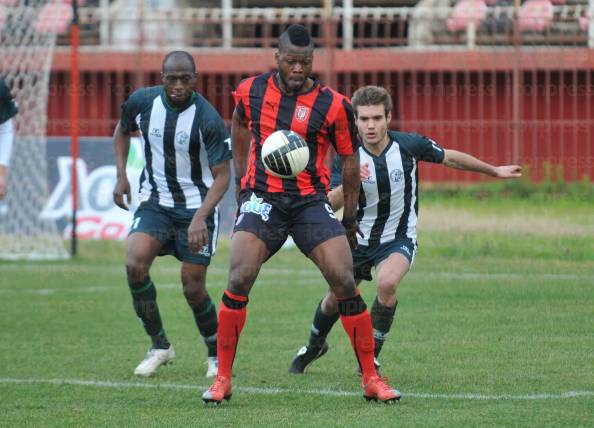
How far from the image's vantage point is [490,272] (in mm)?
14648

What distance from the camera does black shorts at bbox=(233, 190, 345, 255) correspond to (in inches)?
290

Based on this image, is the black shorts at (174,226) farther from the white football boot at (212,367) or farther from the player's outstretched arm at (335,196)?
the player's outstretched arm at (335,196)

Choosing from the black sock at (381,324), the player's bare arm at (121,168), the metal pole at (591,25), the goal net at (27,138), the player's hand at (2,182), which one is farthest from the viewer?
the metal pole at (591,25)

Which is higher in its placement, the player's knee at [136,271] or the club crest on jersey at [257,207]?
the club crest on jersey at [257,207]

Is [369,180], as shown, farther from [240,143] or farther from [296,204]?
[296,204]

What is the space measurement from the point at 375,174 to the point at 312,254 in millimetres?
1382

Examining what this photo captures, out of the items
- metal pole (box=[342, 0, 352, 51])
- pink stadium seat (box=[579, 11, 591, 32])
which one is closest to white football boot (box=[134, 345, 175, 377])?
metal pole (box=[342, 0, 352, 51])

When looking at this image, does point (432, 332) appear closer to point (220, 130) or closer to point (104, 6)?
point (220, 130)

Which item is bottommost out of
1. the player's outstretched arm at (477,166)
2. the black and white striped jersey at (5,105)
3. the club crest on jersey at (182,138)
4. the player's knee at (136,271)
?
the player's knee at (136,271)

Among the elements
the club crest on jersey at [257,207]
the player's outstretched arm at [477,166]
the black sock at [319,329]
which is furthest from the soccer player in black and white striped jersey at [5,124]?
the player's outstretched arm at [477,166]

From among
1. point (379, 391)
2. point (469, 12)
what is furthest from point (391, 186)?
point (469, 12)

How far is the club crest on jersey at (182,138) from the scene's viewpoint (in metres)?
8.69

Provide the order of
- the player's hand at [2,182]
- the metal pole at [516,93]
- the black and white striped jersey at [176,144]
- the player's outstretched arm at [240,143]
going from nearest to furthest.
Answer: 1. the player's outstretched arm at [240,143]
2. the black and white striped jersey at [176,144]
3. the player's hand at [2,182]
4. the metal pole at [516,93]

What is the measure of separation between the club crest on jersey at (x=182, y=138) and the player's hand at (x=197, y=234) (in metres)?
0.73
